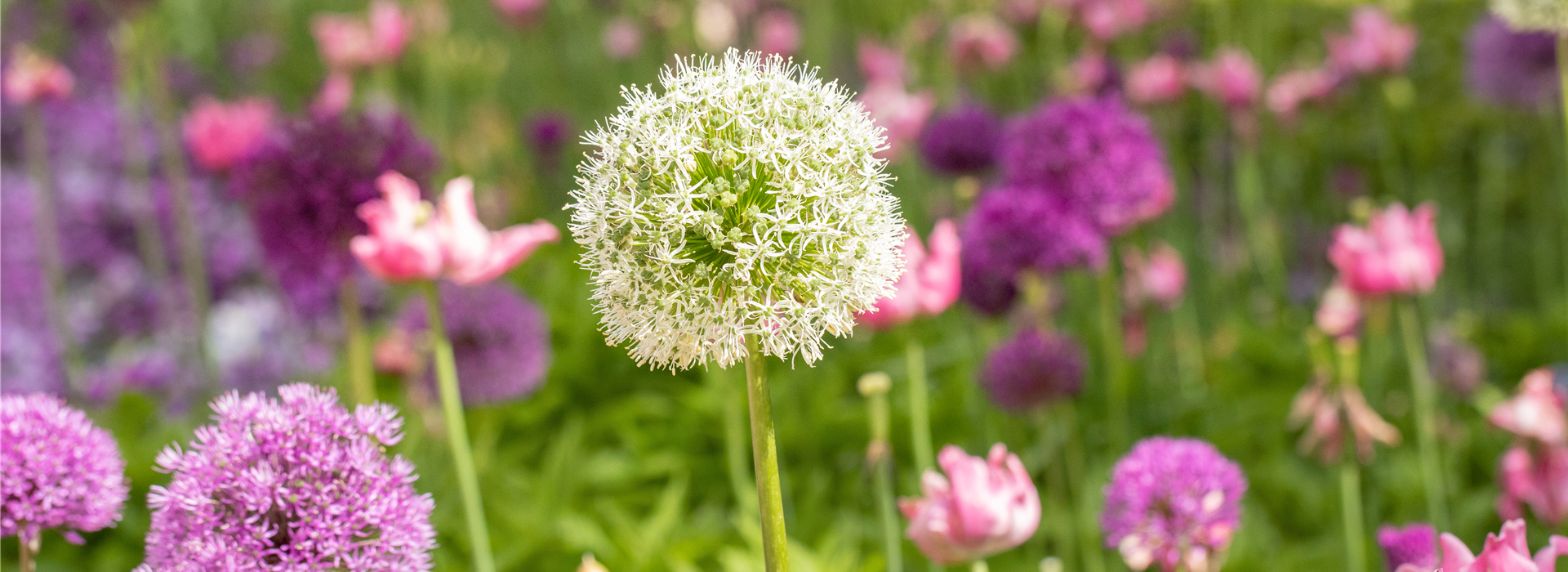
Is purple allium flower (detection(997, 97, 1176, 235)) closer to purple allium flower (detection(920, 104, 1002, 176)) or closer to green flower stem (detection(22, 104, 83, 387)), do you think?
purple allium flower (detection(920, 104, 1002, 176))

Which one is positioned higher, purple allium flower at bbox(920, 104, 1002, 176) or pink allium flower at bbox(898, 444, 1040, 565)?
purple allium flower at bbox(920, 104, 1002, 176)

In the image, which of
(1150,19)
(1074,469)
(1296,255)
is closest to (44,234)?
(1074,469)

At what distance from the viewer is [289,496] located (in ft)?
3.93

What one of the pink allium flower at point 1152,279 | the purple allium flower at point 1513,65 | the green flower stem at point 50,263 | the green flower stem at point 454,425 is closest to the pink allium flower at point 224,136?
the green flower stem at point 50,263

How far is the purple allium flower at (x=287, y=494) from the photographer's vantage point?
3.92 feet

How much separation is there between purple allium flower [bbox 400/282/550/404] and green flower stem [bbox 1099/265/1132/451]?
56.8 inches

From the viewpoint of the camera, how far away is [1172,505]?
5.45ft

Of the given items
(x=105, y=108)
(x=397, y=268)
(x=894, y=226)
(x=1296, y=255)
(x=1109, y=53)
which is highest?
(x=105, y=108)

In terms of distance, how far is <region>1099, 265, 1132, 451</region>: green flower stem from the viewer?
3.00 meters

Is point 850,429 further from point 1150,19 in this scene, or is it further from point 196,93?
point 196,93

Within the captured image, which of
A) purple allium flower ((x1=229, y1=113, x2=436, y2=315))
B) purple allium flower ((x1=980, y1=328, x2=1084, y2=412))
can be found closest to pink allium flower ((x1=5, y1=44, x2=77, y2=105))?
purple allium flower ((x1=229, y1=113, x2=436, y2=315))

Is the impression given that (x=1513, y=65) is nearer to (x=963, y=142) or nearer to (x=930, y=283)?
(x=963, y=142)

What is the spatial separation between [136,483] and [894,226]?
2740mm

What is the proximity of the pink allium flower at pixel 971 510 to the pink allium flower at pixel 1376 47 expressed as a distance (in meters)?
2.86
